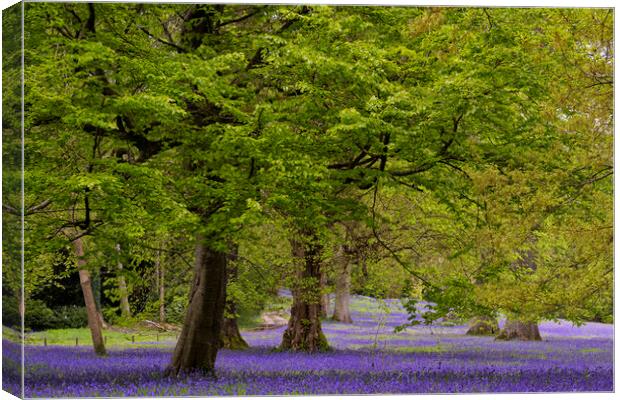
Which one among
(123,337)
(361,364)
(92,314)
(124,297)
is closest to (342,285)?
(361,364)

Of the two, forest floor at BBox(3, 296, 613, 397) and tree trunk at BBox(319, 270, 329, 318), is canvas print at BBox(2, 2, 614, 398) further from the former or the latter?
tree trunk at BBox(319, 270, 329, 318)

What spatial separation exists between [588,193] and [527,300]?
1.67 metres

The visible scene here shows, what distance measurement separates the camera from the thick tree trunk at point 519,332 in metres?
14.3

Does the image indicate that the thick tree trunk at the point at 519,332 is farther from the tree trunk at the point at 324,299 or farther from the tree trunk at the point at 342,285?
the tree trunk at the point at 324,299

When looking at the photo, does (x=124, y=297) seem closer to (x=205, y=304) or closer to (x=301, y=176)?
(x=205, y=304)

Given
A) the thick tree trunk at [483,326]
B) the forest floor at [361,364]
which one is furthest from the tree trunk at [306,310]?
the thick tree trunk at [483,326]

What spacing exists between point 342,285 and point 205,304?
9.22 ft

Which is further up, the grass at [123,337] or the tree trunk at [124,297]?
the tree trunk at [124,297]

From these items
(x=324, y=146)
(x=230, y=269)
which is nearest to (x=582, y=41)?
(x=324, y=146)

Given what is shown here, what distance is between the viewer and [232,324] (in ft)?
54.4

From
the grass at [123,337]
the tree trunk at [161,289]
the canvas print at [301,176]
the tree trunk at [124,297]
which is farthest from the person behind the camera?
the tree trunk at [161,289]

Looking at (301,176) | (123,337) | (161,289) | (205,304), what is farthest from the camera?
(161,289)

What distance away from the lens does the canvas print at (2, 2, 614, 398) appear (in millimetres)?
10922

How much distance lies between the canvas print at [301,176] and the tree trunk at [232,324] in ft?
2.52
